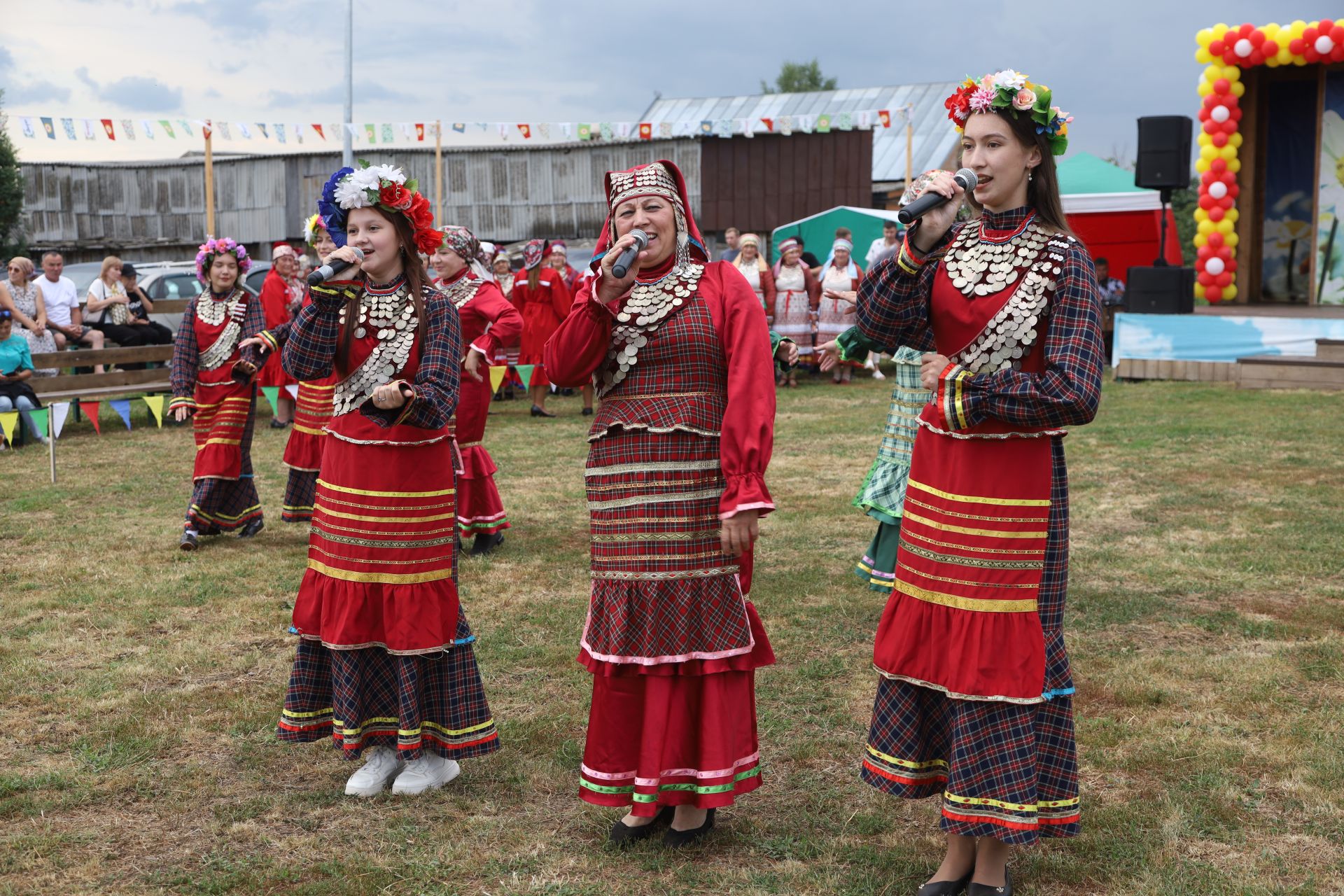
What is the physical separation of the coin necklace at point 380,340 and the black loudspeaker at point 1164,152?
14.0m

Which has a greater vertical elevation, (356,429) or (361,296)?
(361,296)

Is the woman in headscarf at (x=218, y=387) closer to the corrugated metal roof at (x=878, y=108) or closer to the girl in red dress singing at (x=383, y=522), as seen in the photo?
the girl in red dress singing at (x=383, y=522)

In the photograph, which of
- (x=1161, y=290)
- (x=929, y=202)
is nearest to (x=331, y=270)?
(x=929, y=202)

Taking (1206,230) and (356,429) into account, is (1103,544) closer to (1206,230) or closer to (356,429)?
(356,429)

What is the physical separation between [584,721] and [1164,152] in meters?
13.8

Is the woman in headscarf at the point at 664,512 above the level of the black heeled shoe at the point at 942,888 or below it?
above

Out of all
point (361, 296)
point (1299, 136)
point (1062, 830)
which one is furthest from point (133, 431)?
point (1299, 136)

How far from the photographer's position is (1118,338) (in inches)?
634

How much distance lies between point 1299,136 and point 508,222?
15.7m

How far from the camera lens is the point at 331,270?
3762mm

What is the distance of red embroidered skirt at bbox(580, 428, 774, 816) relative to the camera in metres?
3.40

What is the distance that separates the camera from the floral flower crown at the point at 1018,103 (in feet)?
9.98

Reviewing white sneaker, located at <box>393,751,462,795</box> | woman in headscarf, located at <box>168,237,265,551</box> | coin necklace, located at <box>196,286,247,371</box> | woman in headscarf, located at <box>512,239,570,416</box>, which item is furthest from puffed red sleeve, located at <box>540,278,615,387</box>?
woman in headscarf, located at <box>512,239,570,416</box>

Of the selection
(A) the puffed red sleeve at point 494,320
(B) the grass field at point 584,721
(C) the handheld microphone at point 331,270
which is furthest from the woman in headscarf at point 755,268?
(C) the handheld microphone at point 331,270
